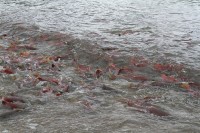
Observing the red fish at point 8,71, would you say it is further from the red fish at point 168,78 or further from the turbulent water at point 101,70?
the red fish at point 168,78

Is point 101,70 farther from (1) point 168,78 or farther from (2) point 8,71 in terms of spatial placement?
(2) point 8,71

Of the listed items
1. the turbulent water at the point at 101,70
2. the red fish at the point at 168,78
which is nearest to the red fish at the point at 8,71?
the turbulent water at the point at 101,70

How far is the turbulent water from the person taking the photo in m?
5.51

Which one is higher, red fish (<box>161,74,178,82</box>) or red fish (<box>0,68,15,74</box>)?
red fish (<box>0,68,15,74</box>)

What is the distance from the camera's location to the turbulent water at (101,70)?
5.51 meters

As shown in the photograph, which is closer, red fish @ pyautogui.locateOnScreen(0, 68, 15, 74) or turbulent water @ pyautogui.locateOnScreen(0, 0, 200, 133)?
turbulent water @ pyautogui.locateOnScreen(0, 0, 200, 133)

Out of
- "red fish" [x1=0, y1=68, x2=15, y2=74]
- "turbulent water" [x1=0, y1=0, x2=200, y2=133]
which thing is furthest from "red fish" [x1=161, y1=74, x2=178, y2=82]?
"red fish" [x1=0, y1=68, x2=15, y2=74]

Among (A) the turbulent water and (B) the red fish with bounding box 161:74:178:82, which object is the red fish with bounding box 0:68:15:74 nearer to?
(A) the turbulent water

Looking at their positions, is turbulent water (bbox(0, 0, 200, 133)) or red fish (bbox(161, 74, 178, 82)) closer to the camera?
turbulent water (bbox(0, 0, 200, 133))

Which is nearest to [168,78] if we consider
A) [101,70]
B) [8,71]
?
[101,70]

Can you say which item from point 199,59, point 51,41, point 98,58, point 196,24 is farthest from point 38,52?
point 196,24

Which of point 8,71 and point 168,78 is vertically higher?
point 8,71

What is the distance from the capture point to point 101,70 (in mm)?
8078

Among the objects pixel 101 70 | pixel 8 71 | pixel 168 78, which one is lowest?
pixel 168 78
